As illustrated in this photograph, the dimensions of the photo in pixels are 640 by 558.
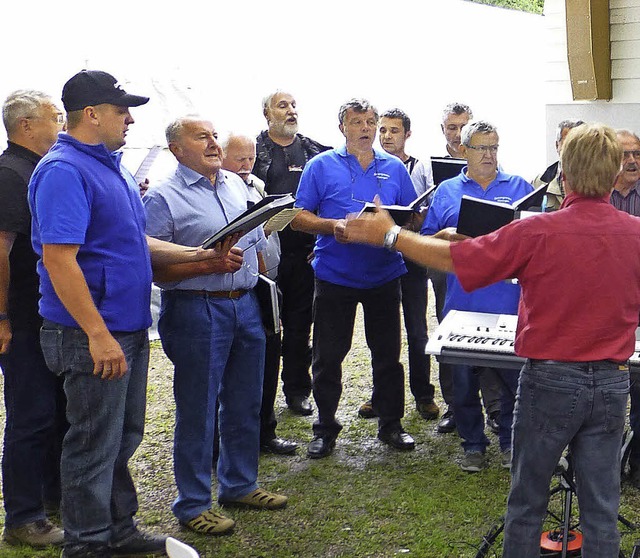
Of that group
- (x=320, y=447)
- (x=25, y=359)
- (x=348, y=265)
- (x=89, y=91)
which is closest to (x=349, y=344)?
(x=348, y=265)

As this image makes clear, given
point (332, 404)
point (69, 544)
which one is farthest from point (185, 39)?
point (69, 544)

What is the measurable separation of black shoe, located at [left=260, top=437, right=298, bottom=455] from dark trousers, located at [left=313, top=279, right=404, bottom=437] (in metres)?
0.15

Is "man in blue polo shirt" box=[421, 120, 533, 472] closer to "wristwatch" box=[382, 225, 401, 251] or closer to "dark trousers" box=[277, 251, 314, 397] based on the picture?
"dark trousers" box=[277, 251, 314, 397]

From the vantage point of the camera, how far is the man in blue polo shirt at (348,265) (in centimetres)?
452

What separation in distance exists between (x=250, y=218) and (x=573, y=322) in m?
1.23

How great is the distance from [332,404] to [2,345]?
181 cm

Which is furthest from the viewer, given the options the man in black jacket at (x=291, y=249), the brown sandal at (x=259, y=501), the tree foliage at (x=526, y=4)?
the tree foliage at (x=526, y=4)

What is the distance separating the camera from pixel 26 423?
360cm

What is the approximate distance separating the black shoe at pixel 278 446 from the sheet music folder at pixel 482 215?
5.37ft

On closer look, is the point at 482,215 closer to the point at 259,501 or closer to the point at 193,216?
the point at 193,216

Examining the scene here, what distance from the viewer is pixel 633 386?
4.11m

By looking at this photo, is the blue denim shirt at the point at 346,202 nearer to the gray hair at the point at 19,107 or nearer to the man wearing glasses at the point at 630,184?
the man wearing glasses at the point at 630,184

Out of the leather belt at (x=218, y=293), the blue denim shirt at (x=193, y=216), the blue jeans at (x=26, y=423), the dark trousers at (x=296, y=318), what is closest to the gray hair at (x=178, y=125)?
the blue denim shirt at (x=193, y=216)

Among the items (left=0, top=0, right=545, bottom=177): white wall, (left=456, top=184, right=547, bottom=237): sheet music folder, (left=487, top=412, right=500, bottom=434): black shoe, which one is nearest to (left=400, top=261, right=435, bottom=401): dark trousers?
(left=487, top=412, right=500, bottom=434): black shoe
